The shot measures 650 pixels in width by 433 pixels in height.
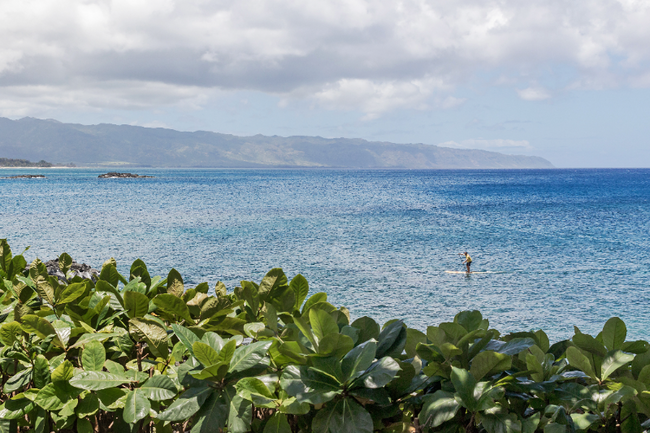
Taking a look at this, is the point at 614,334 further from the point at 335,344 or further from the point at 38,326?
the point at 38,326

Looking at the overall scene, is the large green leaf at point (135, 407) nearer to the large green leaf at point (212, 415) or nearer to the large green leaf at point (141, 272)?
the large green leaf at point (212, 415)

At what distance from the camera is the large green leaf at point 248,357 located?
125cm

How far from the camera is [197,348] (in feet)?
3.86

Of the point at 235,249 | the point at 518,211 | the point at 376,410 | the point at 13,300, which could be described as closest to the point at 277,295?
A: the point at 376,410

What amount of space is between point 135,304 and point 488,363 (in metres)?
1.30

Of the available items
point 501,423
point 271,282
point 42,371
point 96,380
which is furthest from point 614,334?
point 42,371

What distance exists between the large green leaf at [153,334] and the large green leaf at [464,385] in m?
0.93

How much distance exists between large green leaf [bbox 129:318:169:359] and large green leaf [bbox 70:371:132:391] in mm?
148

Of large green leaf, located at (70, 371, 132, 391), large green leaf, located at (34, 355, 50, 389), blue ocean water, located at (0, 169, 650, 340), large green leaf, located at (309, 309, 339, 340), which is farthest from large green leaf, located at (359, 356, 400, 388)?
blue ocean water, located at (0, 169, 650, 340)

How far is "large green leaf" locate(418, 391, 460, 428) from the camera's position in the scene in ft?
3.81

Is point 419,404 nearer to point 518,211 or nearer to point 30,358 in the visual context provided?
point 30,358

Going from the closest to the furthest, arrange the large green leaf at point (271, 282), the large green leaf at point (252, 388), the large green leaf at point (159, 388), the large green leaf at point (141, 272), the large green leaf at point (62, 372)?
the large green leaf at point (252, 388)
the large green leaf at point (159, 388)
the large green leaf at point (62, 372)
the large green leaf at point (271, 282)
the large green leaf at point (141, 272)

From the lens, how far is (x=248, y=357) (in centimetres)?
126

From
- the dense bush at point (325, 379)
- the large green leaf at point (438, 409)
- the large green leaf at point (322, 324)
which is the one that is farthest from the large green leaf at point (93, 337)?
the large green leaf at point (438, 409)
